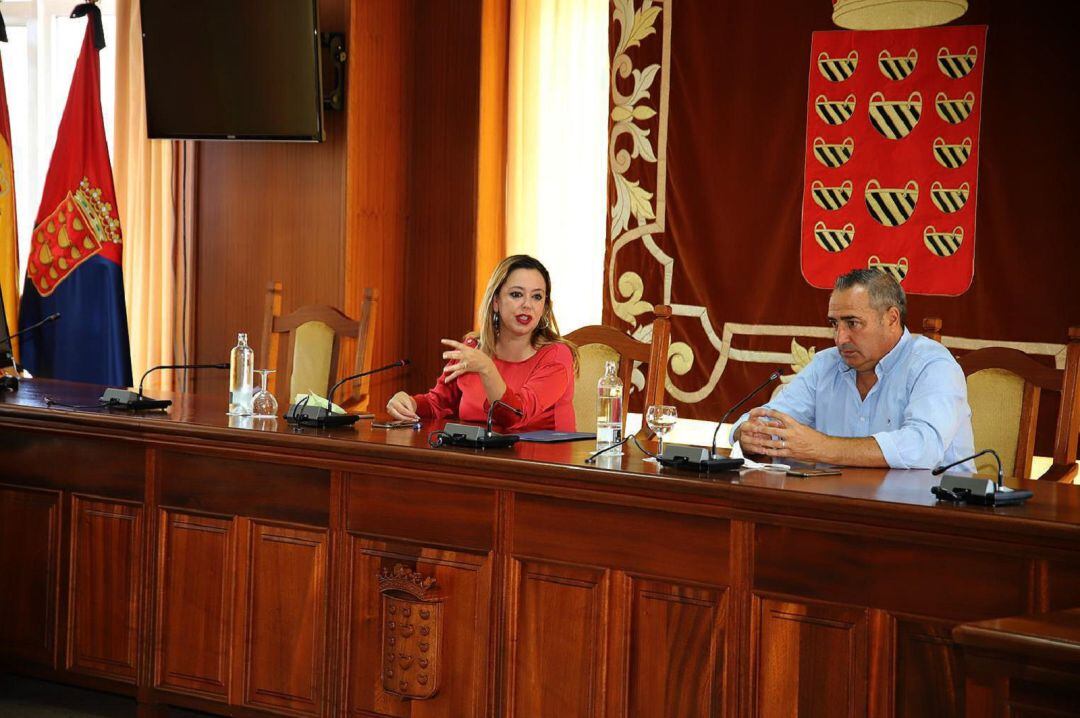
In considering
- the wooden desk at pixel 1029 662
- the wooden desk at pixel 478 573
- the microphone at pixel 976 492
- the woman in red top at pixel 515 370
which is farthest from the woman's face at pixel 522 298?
the wooden desk at pixel 1029 662

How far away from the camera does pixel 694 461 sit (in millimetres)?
2346

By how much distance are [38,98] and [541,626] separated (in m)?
4.35

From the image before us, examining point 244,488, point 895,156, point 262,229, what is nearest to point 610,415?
point 244,488

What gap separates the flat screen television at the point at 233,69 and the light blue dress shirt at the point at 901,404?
237 centimetres

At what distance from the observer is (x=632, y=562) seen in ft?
7.67

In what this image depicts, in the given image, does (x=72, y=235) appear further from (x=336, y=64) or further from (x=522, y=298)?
(x=522, y=298)

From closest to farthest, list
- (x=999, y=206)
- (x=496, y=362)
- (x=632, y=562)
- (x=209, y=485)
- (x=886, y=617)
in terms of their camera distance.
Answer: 1. (x=886, y=617)
2. (x=632, y=562)
3. (x=209, y=485)
4. (x=496, y=362)
5. (x=999, y=206)

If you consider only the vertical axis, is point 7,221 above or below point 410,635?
above

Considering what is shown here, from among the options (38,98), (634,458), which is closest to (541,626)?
(634,458)

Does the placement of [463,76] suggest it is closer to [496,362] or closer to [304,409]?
[496,362]

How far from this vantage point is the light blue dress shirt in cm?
259

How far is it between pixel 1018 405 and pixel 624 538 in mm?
1372

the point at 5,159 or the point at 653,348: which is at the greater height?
the point at 5,159

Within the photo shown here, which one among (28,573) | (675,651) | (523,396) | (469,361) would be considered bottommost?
(28,573)
